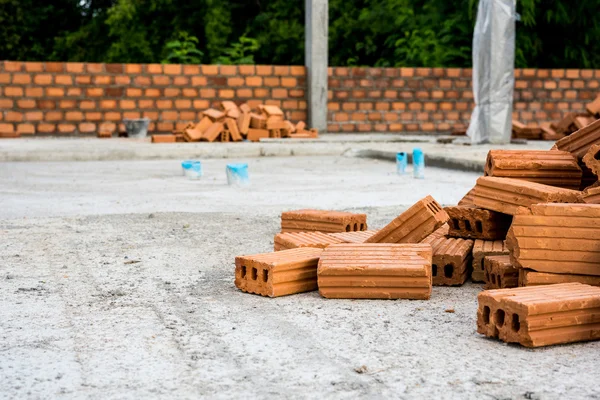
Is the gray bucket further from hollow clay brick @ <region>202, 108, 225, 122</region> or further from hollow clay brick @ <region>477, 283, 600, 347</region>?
hollow clay brick @ <region>477, 283, 600, 347</region>

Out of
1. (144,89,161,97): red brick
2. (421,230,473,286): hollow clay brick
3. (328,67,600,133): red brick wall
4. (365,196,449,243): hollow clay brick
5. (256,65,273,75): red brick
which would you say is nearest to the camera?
(421,230,473,286): hollow clay brick

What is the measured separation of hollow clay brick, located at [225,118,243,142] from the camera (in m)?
15.8

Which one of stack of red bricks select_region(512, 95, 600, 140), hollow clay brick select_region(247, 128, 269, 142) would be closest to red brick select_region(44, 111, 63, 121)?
hollow clay brick select_region(247, 128, 269, 142)

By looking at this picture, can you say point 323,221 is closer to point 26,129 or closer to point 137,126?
point 137,126

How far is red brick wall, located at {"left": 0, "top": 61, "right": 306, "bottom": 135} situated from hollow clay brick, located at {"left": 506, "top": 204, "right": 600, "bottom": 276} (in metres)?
13.9

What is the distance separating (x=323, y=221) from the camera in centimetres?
536

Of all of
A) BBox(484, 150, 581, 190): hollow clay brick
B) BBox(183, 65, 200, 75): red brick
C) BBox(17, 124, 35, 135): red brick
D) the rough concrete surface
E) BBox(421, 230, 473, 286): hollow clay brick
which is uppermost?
BBox(183, 65, 200, 75): red brick

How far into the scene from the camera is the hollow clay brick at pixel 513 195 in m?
4.38

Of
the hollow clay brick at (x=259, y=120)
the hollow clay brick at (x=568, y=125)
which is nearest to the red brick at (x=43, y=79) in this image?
the hollow clay brick at (x=259, y=120)

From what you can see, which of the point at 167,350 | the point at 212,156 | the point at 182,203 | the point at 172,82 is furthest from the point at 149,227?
the point at 172,82

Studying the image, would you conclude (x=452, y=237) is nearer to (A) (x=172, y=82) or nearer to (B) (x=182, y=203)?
(B) (x=182, y=203)

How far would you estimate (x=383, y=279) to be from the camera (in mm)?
3873

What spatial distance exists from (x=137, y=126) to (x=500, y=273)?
43.8 ft

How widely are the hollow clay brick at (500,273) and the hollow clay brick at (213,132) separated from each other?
11.7 meters
